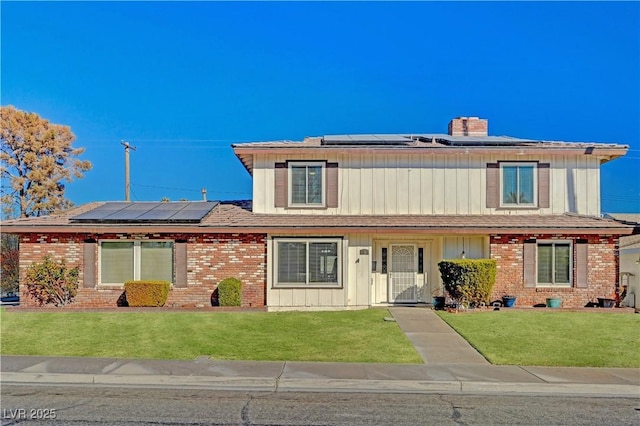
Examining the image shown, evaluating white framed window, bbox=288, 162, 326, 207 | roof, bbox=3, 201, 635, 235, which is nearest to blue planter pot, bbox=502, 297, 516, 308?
roof, bbox=3, 201, 635, 235

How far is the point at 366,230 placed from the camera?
1538 cm

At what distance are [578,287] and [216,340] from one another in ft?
37.1

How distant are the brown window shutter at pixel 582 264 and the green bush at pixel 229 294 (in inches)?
413

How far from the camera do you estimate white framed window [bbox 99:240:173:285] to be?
15781 mm

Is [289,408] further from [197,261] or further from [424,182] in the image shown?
[424,182]

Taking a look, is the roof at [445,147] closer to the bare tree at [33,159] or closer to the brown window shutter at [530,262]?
the brown window shutter at [530,262]

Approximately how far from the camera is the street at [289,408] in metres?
6.48

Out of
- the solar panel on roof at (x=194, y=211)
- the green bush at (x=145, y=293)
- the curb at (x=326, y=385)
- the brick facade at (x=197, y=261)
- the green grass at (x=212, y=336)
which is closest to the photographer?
the curb at (x=326, y=385)

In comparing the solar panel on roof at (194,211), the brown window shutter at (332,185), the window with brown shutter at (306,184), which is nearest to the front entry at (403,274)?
the brown window shutter at (332,185)

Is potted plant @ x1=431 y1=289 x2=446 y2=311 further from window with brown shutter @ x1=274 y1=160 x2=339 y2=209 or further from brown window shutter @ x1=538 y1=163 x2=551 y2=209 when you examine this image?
brown window shutter @ x1=538 y1=163 x2=551 y2=209

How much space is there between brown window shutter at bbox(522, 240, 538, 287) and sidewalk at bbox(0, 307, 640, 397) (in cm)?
685

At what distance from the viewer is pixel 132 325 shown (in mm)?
12453

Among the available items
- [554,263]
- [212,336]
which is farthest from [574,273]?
[212,336]

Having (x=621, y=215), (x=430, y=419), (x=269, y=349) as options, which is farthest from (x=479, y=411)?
(x=621, y=215)
